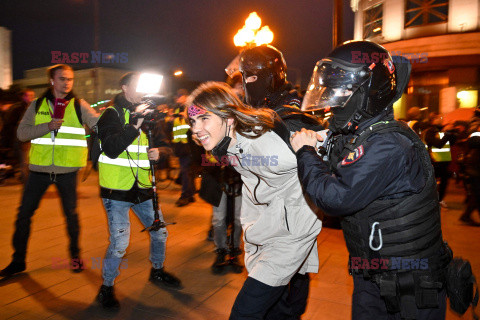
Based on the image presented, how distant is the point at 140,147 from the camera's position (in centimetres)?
359

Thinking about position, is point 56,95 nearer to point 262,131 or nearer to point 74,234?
point 74,234

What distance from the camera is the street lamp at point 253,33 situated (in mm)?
7203

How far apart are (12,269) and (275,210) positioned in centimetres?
332

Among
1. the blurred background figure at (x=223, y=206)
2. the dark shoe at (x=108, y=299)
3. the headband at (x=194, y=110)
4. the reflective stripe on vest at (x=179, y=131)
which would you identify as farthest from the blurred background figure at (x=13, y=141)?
the headband at (x=194, y=110)

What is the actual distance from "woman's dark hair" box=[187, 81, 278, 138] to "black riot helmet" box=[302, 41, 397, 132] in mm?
354

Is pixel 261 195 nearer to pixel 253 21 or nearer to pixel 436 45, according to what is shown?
pixel 253 21

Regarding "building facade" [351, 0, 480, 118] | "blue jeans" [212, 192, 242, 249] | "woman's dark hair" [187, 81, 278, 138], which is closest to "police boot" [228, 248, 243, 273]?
"blue jeans" [212, 192, 242, 249]

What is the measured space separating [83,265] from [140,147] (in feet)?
5.87

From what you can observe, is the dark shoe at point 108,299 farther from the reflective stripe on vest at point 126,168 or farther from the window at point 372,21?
the window at point 372,21

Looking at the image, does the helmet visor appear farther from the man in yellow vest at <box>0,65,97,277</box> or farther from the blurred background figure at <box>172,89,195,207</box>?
the blurred background figure at <box>172,89,195,207</box>

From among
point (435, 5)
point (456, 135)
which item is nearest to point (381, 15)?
point (435, 5)

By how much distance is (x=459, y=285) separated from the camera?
1.78m

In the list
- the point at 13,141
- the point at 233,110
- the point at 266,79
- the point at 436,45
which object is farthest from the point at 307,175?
the point at 436,45

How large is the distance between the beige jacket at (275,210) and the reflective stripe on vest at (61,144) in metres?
2.57
